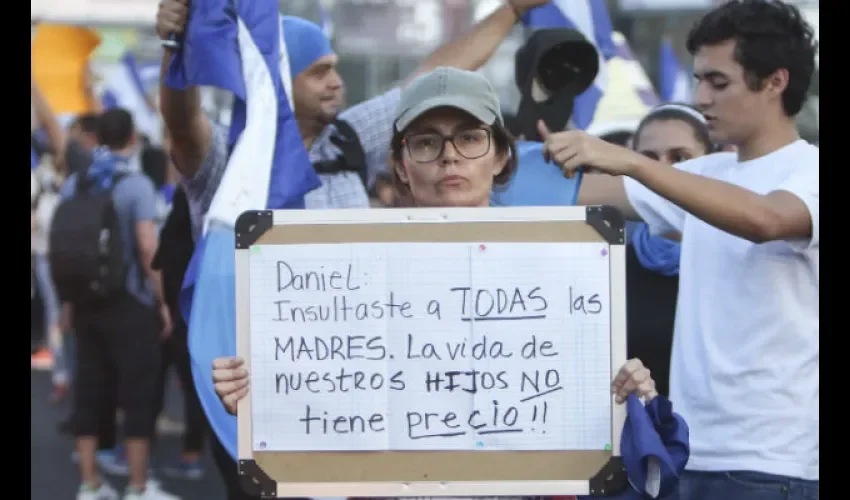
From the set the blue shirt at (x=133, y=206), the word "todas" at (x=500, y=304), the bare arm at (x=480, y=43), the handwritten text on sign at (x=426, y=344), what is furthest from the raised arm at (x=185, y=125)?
the blue shirt at (x=133, y=206)

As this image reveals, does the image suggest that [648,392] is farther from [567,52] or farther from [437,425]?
[567,52]

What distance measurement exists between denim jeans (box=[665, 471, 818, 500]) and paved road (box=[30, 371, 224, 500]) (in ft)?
15.8

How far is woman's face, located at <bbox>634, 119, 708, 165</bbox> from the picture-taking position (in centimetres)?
462

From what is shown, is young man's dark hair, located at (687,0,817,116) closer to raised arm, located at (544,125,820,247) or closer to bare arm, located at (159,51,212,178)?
raised arm, located at (544,125,820,247)

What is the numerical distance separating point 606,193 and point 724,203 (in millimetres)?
614

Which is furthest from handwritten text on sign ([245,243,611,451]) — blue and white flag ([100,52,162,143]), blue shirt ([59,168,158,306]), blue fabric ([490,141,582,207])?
blue and white flag ([100,52,162,143])

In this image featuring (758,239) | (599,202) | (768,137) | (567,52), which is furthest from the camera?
(567,52)

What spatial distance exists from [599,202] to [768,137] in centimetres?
48

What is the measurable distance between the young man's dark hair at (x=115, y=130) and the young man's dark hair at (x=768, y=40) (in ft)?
15.7

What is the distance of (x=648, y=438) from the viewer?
2.65 meters

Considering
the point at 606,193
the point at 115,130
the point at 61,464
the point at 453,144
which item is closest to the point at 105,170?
the point at 115,130

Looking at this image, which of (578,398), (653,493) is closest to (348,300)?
(578,398)

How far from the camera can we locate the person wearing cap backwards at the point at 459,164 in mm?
2721

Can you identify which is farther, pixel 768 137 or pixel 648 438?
pixel 768 137
